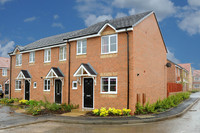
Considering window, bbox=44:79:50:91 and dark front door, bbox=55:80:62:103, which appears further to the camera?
window, bbox=44:79:50:91

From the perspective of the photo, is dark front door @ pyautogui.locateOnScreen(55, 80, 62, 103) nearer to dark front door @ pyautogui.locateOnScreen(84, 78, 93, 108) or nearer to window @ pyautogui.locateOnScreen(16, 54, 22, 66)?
dark front door @ pyautogui.locateOnScreen(84, 78, 93, 108)

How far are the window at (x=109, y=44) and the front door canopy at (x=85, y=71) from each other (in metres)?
1.61

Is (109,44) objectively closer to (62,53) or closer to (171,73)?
(62,53)

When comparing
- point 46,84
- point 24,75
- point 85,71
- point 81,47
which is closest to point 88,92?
point 85,71

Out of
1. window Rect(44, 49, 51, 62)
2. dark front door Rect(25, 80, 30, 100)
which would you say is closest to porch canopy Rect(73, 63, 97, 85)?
window Rect(44, 49, 51, 62)

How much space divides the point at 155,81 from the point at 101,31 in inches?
268

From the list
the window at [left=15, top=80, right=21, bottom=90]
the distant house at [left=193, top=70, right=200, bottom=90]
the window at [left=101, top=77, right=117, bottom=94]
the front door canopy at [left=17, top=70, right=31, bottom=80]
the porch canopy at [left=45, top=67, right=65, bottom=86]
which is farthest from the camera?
the distant house at [left=193, top=70, right=200, bottom=90]

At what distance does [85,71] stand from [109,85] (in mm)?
2446

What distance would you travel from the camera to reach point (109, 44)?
14133 millimetres

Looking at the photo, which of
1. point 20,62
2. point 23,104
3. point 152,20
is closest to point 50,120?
point 23,104

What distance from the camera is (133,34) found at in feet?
42.9

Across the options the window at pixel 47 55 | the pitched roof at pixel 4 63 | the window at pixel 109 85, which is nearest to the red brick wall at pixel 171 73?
the window at pixel 47 55

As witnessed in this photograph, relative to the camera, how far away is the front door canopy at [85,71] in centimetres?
1422

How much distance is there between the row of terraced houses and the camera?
1320 centimetres
